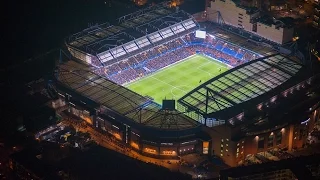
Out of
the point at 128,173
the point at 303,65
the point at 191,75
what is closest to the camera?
the point at 128,173

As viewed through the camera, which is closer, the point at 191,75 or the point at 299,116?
the point at 299,116

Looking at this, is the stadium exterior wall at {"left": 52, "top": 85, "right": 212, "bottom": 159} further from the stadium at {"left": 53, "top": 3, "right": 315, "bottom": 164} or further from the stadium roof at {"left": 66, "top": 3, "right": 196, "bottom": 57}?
the stadium roof at {"left": 66, "top": 3, "right": 196, "bottom": 57}

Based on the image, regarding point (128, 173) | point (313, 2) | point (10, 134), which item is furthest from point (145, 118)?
point (313, 2)

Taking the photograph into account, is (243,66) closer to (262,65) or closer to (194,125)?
(262,65)

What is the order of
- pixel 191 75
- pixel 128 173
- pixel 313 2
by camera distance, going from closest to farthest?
pixel 128 173, pixel 191 75, pixel 313 2

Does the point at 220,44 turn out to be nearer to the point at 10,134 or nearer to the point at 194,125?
the point at 194,125

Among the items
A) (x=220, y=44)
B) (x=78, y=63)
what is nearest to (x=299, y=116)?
(x=220, y=44)

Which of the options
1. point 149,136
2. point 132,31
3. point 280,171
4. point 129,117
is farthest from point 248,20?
point 280,171
